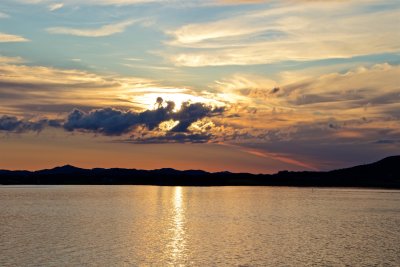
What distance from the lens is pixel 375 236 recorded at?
96000 mm

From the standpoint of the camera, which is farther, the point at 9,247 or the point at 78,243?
the point at 78,243

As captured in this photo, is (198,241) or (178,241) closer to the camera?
(178,241)

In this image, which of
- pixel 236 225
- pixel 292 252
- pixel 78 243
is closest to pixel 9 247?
pixel 78 243

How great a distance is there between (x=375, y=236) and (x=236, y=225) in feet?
103

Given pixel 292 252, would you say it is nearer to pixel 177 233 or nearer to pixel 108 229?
pixel 177 233

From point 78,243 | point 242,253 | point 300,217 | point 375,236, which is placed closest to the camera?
point 242,253

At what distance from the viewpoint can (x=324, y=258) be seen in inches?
2798

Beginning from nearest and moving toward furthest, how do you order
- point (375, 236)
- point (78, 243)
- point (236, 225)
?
1. point (78, 243)
2. point (375, 236)
3. point (236, 225)

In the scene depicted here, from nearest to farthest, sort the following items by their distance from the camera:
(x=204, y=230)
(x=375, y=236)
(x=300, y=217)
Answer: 1. (x=375, y=236)
2. (x=204, y=230)
3. (x=300, y=217)

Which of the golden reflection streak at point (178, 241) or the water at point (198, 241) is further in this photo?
the golden reflection streak at point (178, 241)

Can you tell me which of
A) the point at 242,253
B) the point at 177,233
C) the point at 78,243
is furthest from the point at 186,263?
the point at 177,233

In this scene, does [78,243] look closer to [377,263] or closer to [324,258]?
[324,258]

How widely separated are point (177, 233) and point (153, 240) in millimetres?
11262

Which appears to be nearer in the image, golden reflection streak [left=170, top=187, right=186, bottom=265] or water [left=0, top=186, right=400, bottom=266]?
water [left=0, top=186, right=400, bottom=266]
